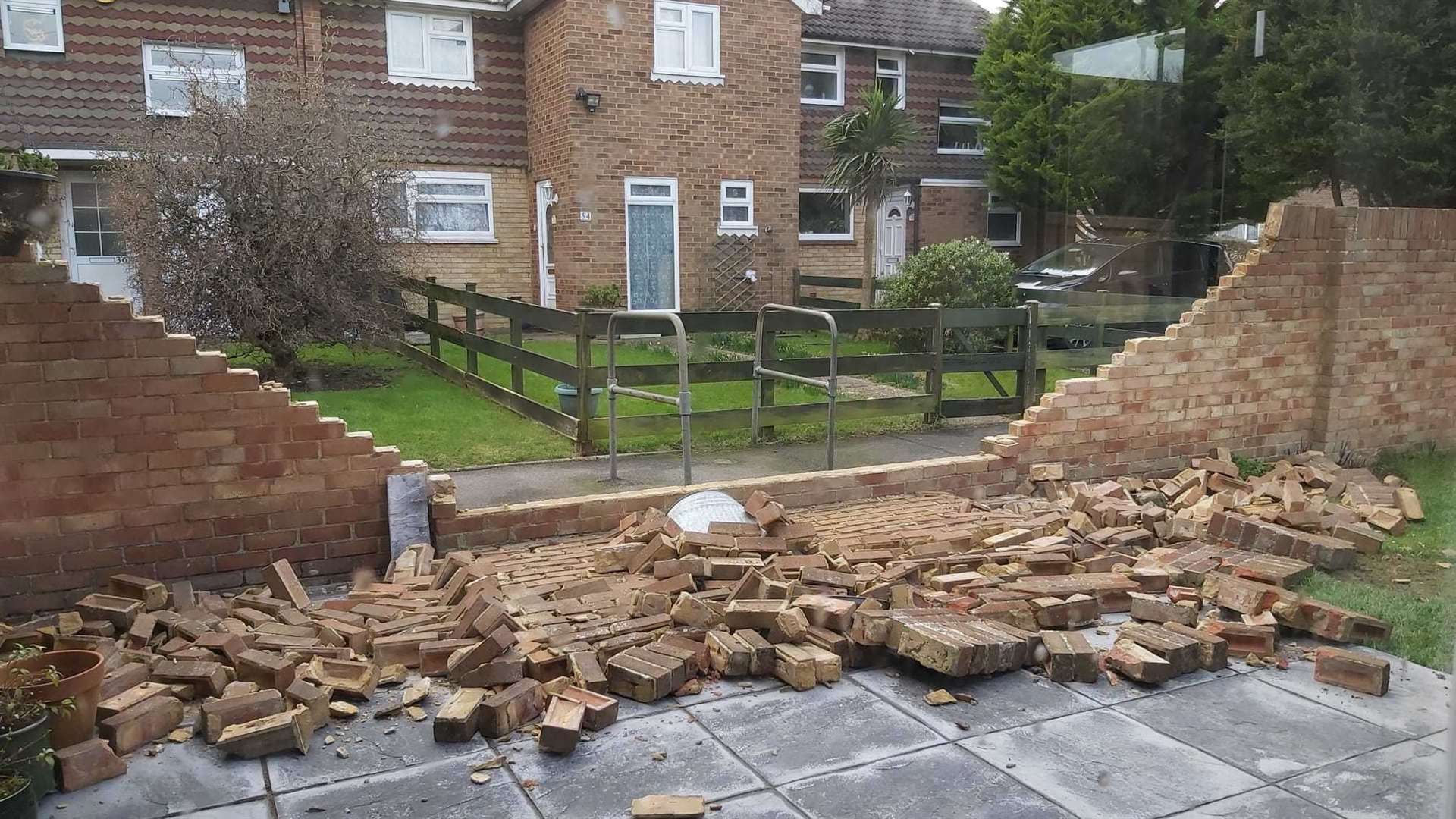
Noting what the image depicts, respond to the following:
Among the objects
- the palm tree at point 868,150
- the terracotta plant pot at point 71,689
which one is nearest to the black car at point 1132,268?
the palm tree at point 868,150

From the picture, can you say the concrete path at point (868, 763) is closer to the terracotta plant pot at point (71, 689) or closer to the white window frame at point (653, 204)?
the terracotta plant pot at point (71, 689)

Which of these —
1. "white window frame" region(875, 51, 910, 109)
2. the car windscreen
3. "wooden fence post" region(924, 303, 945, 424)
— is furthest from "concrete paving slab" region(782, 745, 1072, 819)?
"white window frame" region(875, 51, 910, 109)

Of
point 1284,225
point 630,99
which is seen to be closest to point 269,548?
point 1284,225

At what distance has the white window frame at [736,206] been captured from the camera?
56.4 feet

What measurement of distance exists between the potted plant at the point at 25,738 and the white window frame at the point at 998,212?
19.4 metres

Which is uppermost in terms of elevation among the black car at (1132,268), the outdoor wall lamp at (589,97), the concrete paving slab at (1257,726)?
the outdoor wall lamp at (589,97)

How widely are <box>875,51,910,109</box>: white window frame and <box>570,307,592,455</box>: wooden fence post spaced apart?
46.1ft

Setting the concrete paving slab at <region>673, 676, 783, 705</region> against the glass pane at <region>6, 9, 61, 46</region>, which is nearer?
the concrete paving slab at <region>673, 676, 783, 705</region>

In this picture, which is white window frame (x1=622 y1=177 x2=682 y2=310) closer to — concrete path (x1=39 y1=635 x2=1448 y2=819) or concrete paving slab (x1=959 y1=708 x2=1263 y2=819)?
concrete path (x1=39 y1=635 x2=1448 y2=819)

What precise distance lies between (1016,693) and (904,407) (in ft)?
16.5

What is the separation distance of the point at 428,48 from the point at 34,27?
17.3 feet

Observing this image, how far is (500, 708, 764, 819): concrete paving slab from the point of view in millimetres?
3146

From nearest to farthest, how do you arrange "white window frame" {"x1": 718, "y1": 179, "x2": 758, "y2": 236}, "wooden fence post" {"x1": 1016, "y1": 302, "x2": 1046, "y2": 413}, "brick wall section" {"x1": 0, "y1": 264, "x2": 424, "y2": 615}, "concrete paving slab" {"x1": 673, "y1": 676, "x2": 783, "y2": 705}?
1. "concrete paving slab" {"x1": 673, "y1": 676, "x2": 783, "y2": 705}
2. "brick wall section" {"x1": 0, "y1": 264, "x2": 424, "y2": 615}
3. "wooden fence post" {"x1": 1016, "y1": 302, "x2": 1046, "y2": 413}
4. "white window frame" {"x1": 718, "y1": 179, "x2": 758, "y2": 236}

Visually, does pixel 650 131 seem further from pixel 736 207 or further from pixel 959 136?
pixel 959 136
